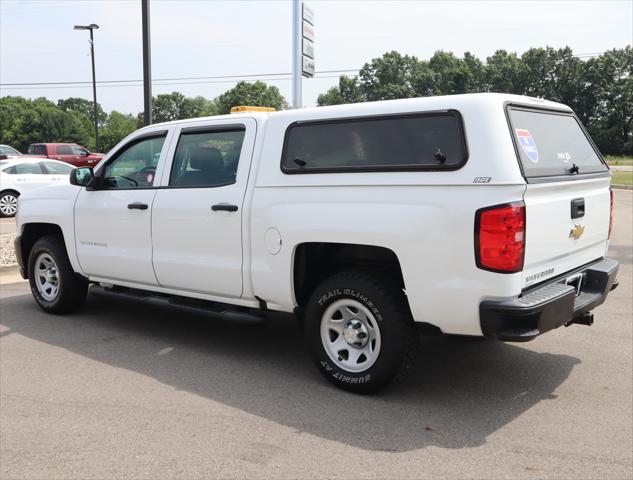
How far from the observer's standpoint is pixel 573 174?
13.9ft

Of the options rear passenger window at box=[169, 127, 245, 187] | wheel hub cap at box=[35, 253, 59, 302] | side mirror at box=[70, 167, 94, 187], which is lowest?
wheel hub cap at box=[35, 253, 59, 302]

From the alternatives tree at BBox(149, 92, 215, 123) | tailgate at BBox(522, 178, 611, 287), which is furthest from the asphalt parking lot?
tree at BBox(149, 92, 215, 123)

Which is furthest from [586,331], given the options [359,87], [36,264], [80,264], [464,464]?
[359,87]

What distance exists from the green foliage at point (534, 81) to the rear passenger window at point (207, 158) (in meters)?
74.2

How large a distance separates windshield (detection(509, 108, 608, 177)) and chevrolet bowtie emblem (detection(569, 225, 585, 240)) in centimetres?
38

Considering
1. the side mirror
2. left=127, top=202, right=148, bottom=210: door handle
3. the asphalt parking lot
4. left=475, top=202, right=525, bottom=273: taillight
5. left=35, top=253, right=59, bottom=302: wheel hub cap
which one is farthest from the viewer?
left=35, top=253, right=59, bottom=302: wheel hub cap

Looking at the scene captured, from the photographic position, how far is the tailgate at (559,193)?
3749 millimetres

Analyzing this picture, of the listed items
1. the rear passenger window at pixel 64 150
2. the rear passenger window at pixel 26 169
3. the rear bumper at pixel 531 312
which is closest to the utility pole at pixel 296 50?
the rear passenger window at pixel 26 169

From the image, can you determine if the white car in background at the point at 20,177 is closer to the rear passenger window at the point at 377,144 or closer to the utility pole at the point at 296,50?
the utility pole at the point at 296,50

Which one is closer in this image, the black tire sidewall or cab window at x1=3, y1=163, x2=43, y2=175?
the black tire sidewall

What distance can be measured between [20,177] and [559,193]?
14.6 m

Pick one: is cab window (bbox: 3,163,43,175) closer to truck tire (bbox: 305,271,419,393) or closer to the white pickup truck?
the white pickup truck

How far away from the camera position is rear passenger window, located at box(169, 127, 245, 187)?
4.97m

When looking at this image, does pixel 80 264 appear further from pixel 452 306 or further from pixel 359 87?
pixel 359 87
